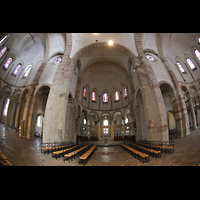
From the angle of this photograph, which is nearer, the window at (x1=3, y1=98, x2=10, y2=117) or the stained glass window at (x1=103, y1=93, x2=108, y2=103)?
the window at (x1=3, y1=98, x2=10, y2=117)

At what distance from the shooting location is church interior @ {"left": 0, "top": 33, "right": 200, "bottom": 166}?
2766 millimetres

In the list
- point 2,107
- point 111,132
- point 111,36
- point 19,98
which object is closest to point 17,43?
point 19,98

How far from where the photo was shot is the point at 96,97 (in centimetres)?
2478

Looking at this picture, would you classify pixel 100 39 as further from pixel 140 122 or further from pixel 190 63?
pixel 140 122

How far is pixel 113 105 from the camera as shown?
24.4 meters

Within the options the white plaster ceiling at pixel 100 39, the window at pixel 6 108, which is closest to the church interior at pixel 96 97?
the window at pixel 6 108

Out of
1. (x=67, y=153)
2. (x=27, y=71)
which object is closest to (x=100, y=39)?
(x=27, y=71)

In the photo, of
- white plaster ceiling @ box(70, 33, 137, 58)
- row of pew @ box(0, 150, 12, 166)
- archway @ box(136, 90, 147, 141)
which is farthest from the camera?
archway @ box(136, 90, 147, 141)

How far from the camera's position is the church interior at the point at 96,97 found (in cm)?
277

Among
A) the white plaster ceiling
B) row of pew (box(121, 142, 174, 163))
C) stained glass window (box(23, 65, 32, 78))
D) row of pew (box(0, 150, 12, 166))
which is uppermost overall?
the white plaster ceiling

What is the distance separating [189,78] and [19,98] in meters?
6.83

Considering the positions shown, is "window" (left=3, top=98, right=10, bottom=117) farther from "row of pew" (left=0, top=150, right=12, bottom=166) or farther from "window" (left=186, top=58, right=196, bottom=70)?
"window" (left=186, top=58, right=196, bottom=70)

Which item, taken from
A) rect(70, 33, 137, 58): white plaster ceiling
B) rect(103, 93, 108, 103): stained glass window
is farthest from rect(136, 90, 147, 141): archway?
rect(103, 93, 108, 103): stained glass window

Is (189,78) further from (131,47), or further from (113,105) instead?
(113,105)
